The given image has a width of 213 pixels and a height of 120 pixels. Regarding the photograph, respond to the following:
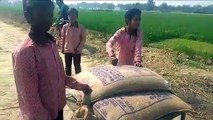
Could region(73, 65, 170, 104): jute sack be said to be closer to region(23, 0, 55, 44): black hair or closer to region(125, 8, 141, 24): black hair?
region(125, 8, 141, 24): black hair

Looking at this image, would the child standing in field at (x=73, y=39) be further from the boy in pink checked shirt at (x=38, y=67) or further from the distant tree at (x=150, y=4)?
the distant tree at (x=150, y=4)

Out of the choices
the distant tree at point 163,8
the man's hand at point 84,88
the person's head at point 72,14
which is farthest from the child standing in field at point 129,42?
the distant tree at point 163,8

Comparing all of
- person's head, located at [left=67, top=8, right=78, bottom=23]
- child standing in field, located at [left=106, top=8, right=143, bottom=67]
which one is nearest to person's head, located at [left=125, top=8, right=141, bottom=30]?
child standing in field, located at [left=106, top=8, right=143, bottom=67]

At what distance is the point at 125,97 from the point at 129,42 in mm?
1233

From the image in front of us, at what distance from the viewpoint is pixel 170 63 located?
11.5 metres

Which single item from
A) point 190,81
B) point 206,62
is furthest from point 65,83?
point 206,62

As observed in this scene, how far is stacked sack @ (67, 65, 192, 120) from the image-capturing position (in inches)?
149

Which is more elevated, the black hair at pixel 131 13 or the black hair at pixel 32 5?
the black hair at pixel 32 5

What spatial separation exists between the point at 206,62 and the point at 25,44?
1107cm

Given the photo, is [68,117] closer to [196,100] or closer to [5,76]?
[196,100]

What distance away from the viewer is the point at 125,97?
12.8 ft

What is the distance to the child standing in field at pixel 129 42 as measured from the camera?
15.7 ft

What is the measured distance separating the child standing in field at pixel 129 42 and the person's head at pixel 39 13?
213 cm

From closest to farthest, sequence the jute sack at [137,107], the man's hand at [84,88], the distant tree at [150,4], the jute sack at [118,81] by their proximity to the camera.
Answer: the man's hand at [84,88] < the jute sack at [137,107] < the jute sack at [118,81] < the distant tree at [150,4]
